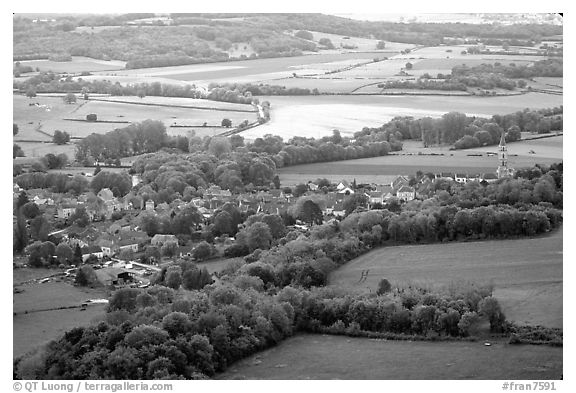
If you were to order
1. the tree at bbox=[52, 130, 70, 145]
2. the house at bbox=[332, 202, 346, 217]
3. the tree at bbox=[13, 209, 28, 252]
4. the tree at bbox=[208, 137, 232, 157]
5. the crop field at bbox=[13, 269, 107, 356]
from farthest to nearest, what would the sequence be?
the tree at bbox=[208, 137, 232, 157]
the tree at bbox=[52, 130, 70, 145]
the house at bbox=[332, 202, 346, 217]
the tree at bbox=[13, 209, 28, 252]
the crop field at bbox=[13, 269, 107, 356]

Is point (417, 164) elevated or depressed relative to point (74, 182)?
depressed

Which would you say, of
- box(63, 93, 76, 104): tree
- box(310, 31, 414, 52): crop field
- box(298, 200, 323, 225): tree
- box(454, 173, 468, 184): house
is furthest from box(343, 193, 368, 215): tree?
box(63, 93, 76, 104): tree

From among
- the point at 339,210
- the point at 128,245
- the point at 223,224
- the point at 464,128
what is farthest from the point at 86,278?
the point at 464,128

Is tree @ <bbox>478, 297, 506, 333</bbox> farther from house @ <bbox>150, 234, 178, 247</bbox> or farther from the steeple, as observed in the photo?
the steeple

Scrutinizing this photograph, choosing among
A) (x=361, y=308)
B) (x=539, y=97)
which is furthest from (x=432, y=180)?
(x=361, y=308)

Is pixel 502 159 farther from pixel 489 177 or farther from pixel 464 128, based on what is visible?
pixel 464 128

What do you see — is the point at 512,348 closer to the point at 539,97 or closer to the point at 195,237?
the point at 195,237
